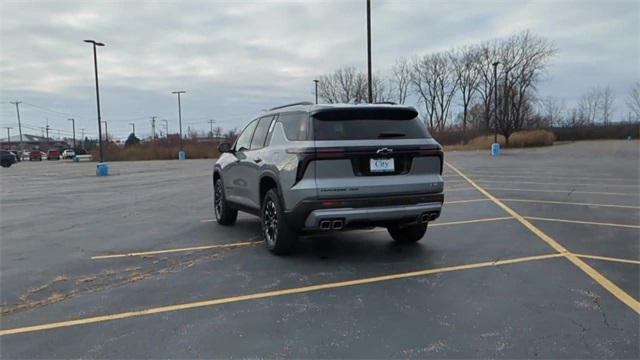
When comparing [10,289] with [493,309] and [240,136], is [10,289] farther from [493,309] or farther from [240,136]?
[493,309]

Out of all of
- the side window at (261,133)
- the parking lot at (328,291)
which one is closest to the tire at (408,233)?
the parking lot at (328,291)

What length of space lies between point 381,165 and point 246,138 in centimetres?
269

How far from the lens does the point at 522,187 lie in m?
13.2

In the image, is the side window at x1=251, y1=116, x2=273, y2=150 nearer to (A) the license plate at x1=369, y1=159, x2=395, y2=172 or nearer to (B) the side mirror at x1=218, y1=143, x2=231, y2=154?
(B) the side mirror at x1=218, y1=143, x2=231, y2=154

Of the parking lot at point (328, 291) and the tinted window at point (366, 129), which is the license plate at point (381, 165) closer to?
the tinted window at point (366, 129)

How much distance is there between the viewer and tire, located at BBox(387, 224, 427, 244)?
6.46 meters

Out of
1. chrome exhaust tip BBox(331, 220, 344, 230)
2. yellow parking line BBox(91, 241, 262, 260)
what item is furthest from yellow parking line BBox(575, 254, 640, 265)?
yellow parking line BBox(91, 241, 262, 260)

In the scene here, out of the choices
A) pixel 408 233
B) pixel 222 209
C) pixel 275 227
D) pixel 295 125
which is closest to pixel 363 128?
pixel 295 125

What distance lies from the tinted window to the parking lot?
1451 mm

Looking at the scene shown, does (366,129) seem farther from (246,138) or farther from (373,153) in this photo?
(246,138)

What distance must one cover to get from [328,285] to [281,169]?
1568mm

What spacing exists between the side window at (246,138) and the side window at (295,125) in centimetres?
115

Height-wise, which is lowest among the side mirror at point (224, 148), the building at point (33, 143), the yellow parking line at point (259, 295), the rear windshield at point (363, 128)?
the yellow parking line at point (259, 295)

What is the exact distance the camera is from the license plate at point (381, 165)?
17.8 ft
